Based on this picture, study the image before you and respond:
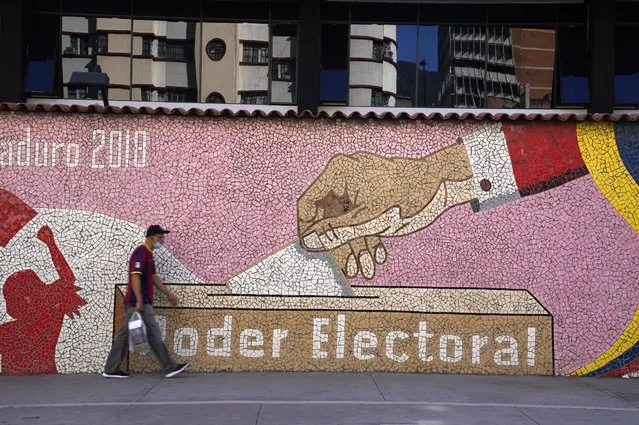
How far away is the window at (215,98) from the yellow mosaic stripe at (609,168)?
745cm

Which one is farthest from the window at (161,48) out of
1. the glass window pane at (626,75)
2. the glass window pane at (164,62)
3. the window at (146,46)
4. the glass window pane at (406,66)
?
the glass window pane at (626,75)

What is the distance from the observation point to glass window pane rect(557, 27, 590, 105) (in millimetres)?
17266

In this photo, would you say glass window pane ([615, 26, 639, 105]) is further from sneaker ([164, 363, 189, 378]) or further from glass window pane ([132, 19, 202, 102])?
sneaker ([164, 363, 189, 378])

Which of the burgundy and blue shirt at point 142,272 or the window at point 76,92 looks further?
the window at point 76,92

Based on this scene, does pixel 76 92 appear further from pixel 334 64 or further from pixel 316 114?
pixel 316 114

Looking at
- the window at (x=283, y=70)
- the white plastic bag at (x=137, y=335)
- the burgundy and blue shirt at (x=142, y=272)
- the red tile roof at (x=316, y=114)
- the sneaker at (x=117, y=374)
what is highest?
the window at (x=283, y=70)

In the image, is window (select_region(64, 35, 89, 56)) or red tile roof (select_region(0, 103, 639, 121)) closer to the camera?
red tile roof (select_region(0, 103, 639, 121))

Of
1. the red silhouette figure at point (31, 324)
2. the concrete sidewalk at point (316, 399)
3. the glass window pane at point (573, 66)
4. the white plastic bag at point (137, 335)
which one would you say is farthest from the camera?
the glass window pane at point (573, 66)

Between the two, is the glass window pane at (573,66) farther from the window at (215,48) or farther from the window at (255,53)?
the window at (215,48)

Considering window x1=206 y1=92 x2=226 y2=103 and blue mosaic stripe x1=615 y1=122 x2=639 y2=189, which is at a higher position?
window x1=206 y1=92 x2=226 y2=103

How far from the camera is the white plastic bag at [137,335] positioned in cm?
1073

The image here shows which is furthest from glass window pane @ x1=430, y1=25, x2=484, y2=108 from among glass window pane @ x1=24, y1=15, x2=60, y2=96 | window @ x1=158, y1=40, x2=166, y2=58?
glass window pane @ x1=24, y1=15, x2=60, y2=96

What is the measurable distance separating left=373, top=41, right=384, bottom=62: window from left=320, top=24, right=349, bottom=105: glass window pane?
52 cm

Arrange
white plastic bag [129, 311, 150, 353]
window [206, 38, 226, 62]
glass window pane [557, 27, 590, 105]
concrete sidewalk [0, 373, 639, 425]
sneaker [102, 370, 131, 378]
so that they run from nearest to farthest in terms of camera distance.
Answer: concrete sidewalk [0, 373, 639, 425]
white plastic bag [129, 311, 150, 353]
sneaker [102, 370, 131, 378]
glass window pane [557, 27, 590, 105]
window [206, 38, 226, 62]
